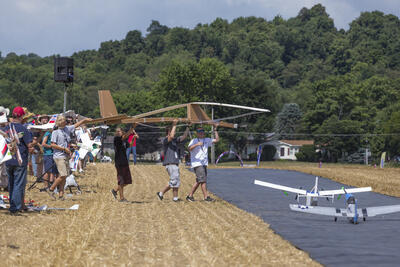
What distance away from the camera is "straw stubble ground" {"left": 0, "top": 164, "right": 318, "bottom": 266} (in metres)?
6.76

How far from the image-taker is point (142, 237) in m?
8.35

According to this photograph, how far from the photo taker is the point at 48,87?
440ft

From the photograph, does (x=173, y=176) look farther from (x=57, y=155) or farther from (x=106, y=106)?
(x=57, y=155)

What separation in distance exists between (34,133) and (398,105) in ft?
276

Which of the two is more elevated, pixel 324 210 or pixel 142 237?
pixel 324 210

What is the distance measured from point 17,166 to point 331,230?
5.32m

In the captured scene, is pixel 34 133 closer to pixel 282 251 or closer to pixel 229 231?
pixel 229 231

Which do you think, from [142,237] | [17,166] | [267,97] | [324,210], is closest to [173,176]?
[324,210]

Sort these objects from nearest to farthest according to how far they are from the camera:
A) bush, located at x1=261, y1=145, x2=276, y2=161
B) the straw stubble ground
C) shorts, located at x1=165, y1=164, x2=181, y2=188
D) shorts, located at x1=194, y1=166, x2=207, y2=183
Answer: the straw stubble ground → shorts, located at x1=165, y1=164, x2=181, y2=188 → shorts, located at x1=194, y1=166, x2=207, y2=183 → bush, located at x1=261, y1=145, x2=276, y2=161

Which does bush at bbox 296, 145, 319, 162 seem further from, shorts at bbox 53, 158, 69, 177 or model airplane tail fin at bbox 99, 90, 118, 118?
shorts at bbox 53, 158, 69, 177

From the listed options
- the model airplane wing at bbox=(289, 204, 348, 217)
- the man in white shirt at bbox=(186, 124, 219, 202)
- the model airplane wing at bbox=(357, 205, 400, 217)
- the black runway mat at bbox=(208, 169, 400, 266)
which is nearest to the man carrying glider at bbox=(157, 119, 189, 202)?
the man in white shirt at bbox=(186, 124, 219, 202)

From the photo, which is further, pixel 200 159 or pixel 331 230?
pixel 200 159

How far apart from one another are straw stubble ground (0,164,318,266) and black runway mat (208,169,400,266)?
283mm

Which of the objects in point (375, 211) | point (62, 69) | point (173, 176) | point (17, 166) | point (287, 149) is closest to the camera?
point (17, 166)
